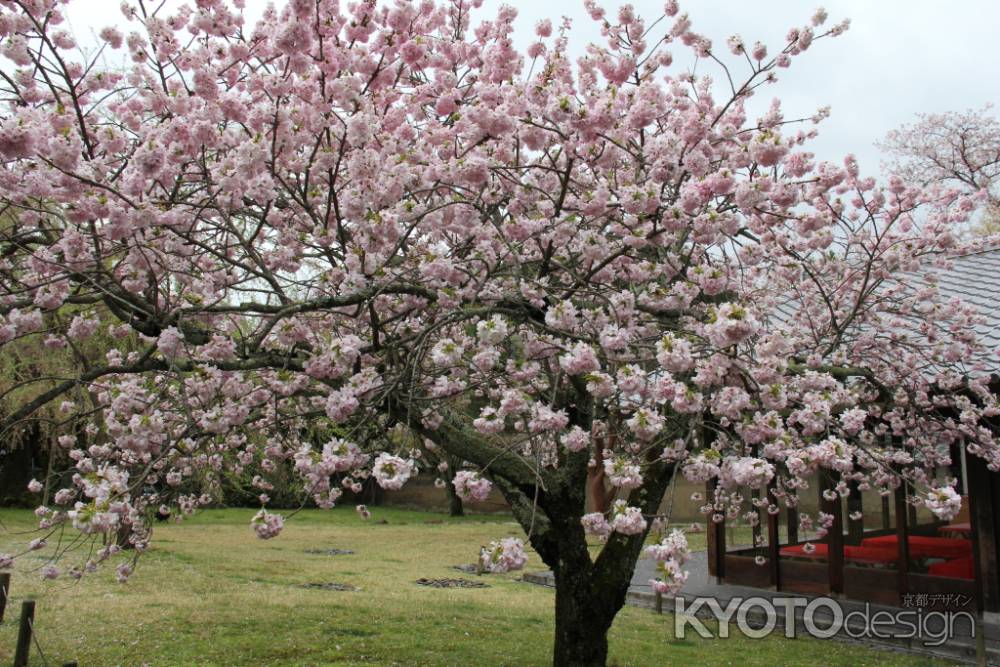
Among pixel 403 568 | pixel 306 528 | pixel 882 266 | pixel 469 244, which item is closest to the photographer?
pixel 469 244

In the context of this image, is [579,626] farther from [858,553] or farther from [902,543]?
[858,553]

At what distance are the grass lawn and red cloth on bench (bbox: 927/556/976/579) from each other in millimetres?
1634

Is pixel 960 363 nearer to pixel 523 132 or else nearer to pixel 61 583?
pixel 523 132

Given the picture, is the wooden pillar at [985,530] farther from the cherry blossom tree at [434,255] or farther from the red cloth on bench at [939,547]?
the cherry blossom tree at [434,255]

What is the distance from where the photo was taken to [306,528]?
18391 mm

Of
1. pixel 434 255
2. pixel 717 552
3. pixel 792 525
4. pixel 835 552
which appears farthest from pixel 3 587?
pixel 792 525

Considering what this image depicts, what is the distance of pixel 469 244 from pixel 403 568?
8896 millimetres

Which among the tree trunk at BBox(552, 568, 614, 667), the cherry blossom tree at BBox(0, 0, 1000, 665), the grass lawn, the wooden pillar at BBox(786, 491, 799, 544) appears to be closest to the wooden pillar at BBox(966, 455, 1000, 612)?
the grass lawn

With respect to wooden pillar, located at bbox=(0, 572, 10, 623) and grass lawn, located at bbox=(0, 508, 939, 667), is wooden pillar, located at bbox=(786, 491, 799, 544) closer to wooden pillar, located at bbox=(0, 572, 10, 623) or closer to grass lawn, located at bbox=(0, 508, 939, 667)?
grass lawn, located at bbox=(0, 508, 939, 667)

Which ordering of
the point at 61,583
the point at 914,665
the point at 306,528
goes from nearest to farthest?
the point at 914,665 < the point at 61,583 < the point at 306,528

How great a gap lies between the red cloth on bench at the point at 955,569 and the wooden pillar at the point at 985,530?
701 millimetres

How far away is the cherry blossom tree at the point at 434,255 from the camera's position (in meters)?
3.15

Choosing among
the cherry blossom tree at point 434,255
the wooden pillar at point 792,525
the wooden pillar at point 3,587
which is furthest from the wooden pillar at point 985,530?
the wooden pillar at point 3,587

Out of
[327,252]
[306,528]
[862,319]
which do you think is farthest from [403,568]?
[327,252]
